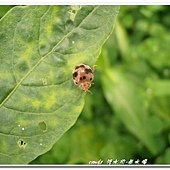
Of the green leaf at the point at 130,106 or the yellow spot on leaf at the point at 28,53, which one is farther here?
the green leaf at the point at 130,106

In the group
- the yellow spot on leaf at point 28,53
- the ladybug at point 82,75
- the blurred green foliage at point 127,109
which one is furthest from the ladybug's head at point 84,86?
the blurred green foliage at point 127,109

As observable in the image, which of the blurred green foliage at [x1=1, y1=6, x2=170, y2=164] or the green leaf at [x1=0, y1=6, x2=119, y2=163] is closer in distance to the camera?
the green leaf at [x1=0, y1=6, x2=119, y2=163]

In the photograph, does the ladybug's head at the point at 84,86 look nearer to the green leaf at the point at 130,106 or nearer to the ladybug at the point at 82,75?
the ladybug at the point at 82,75

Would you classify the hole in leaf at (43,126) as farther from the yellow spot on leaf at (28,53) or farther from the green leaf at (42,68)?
the yellow spot on leaf at (28,53)

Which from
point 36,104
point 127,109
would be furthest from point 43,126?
point 127,109

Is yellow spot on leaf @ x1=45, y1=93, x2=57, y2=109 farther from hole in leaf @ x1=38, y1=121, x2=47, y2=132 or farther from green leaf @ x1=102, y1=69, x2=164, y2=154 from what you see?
green leaf @ x1=102, y1=69, x2=164, y2=154

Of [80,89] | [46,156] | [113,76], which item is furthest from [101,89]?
[80,89]

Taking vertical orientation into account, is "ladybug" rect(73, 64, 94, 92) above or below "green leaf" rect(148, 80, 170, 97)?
above

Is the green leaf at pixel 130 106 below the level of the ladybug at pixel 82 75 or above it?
below

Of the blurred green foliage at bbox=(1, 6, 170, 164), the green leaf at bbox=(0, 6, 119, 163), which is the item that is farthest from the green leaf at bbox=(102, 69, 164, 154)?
the green leaf at bbox=(0, 6, 119, 163)
